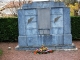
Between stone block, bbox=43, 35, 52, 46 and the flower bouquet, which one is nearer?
the flower bouquet

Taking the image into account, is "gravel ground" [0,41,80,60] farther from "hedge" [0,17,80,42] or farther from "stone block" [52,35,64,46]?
"hedge" [0,17,80,42]

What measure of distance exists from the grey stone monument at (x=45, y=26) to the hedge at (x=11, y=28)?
2473mm

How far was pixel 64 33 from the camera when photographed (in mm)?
11875

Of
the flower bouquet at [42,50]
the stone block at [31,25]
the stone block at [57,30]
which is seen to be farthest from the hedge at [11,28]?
the flower bouquet at [42,50]

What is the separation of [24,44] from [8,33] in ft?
8.81

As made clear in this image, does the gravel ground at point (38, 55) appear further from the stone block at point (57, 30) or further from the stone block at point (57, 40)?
the stone block at point (57, 30)

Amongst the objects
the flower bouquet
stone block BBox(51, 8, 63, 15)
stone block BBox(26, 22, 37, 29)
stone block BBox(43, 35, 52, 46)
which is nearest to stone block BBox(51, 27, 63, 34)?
stone block BBox(43, 35, 52, 46)

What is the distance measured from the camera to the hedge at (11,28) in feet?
47.1

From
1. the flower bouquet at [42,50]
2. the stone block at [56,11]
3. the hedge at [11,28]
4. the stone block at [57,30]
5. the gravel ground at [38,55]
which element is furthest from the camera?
the hedge at [11,28]

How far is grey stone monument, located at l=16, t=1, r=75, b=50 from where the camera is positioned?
1174 centimetres

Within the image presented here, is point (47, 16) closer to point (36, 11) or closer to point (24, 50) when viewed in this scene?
point (36, 11)

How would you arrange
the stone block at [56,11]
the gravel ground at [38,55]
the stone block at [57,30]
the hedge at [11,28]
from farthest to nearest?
Answer: the hedge at [11,28] < the stone block at [57,30] < the stone block at [56,11] < the gravel ground at [38,55]

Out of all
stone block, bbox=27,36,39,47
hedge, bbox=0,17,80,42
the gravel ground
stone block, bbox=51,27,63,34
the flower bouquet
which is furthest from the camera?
hedge, bbox=0,17,80,42

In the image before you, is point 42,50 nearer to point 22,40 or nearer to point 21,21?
point 22,40
